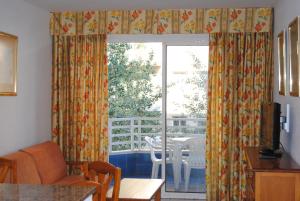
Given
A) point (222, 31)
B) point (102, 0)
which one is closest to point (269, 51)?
point (222, 31)

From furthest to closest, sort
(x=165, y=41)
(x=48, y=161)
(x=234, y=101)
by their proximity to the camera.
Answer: (x=165, y=41) → (x=234, y=101) → (x=48, y=161)

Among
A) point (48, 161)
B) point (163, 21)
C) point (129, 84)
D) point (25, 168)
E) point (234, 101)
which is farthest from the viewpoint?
point (129, 84)

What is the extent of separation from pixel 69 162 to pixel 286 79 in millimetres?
2819

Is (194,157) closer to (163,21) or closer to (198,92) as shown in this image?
(198,92)

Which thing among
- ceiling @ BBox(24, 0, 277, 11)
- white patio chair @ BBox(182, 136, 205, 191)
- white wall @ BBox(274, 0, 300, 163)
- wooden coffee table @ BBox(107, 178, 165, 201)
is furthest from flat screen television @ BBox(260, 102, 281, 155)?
white patio chair @ BBox(182, 136, 205, 191)

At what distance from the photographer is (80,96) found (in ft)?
20.0

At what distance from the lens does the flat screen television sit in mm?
4184

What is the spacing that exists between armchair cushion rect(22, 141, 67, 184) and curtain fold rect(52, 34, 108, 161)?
0.42 m

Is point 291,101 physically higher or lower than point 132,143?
higher

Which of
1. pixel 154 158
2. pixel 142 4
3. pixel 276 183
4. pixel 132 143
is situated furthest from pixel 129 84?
pixel 276 183

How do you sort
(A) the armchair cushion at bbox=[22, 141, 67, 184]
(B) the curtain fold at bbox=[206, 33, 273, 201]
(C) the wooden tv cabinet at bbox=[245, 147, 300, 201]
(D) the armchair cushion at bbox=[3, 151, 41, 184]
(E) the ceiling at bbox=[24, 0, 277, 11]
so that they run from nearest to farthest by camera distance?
(C) the wooden tv cabinet at bbox=[245, 147, 300, 201]
(D) the armchair cushion at bbox=[3, 151, 41, 184]
(A) the armchair cushion at bbox=[22, 141, 67, 184]
(E) the ceiling at bbox=[24, 0, 277, 11]
(B) the curtain fold at bbox=[206, 33, 273, 201]

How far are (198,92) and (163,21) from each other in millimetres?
1056

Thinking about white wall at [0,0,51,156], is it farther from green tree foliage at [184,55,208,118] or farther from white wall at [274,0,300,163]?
white wall at [274,0,300,163]

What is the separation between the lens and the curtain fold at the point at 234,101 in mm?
5715
